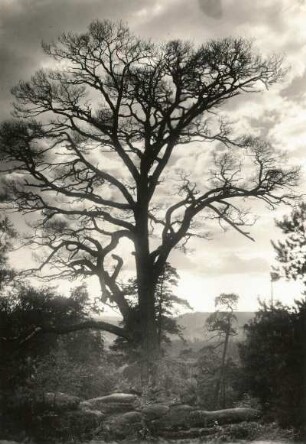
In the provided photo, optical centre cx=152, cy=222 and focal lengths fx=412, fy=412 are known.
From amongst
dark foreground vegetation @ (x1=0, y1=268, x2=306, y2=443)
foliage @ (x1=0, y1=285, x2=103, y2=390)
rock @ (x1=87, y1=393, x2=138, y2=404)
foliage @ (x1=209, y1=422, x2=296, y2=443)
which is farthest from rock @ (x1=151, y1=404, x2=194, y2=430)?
foliage @ (x1=0, y1=285, x2=103, y2=390)

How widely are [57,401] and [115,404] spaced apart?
1.87 meters

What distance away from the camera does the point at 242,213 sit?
16.4 meters

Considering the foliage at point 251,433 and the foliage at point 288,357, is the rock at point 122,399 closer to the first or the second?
the foliage at point 251,433

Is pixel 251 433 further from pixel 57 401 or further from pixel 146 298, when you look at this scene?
pixel 57 401

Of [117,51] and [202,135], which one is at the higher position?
[117,51]

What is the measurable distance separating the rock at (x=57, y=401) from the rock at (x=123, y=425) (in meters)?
1.14

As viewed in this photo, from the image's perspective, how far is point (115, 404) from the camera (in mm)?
13008

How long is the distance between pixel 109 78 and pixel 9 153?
4588mm

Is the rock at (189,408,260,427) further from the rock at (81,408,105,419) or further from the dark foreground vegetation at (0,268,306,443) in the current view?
the rock at (81,408,105,419)

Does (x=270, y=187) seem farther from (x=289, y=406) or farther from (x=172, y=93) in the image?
(x=289, y=406)

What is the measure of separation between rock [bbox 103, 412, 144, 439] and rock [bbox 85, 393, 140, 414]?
2.38 feet

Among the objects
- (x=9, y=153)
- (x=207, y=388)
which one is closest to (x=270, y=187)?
(x=9, y=153)

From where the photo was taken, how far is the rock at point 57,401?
465 inches

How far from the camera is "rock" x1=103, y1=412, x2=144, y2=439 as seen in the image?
→ 37.1 ft
